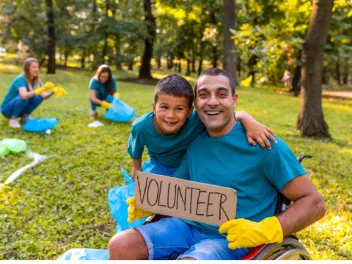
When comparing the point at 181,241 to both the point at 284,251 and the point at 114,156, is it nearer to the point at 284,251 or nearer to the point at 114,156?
the point at 284,251

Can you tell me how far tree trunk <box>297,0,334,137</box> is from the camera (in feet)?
22.7

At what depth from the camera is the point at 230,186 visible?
6.70ft

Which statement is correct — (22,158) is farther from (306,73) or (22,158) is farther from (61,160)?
(306,73)

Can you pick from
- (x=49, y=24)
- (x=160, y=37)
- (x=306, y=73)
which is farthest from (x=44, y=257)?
(x=160, y=37)

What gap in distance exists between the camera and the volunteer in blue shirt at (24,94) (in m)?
6.55

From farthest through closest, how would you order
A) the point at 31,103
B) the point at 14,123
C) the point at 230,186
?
the point at 31,103 < the point at 14,123 < the point at 230,186

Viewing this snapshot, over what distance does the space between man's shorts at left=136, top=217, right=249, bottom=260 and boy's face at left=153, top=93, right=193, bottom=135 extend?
53cm

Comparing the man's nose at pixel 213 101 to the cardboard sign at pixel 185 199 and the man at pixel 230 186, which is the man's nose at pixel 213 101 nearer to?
the man at pixel 230 186

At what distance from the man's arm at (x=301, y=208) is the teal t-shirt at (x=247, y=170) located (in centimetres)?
5

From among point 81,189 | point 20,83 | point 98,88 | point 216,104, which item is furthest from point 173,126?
point 98,88

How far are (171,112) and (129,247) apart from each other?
78 cm

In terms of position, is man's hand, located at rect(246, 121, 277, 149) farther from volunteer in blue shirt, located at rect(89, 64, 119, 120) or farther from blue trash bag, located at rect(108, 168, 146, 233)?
volunteer in blue shirt, located at rect(89, 64, 119, 120)

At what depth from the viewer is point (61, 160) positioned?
537cm

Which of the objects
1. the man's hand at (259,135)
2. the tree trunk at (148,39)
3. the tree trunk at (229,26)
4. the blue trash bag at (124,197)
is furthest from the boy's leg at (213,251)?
the tree trunk at (148,39)
